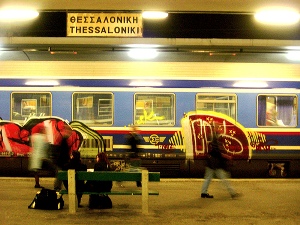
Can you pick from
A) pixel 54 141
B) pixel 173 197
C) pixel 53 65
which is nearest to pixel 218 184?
pixel 173 197

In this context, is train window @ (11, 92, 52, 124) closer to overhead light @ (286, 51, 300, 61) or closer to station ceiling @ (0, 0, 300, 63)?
station ceiling @ (0, 0, 300, 63)

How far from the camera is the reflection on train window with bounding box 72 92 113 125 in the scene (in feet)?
41.1

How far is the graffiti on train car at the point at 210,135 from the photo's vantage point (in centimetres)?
1250

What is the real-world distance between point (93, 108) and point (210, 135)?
308 cm

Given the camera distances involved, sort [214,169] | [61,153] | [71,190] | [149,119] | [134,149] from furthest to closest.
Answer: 1. [149,119]
2. [134,149]
3. [61,153]
4. [214,169]
5. [71,190]

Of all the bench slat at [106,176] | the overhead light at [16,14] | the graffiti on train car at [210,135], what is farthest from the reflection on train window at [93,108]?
the bench slat at [106,176]

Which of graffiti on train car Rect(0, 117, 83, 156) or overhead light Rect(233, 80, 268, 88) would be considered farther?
overhead light Rect(233, 80, 268, 88)

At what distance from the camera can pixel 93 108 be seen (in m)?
12.5

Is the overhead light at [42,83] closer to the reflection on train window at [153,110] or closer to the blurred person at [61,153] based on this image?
the blurred person at [61,153]

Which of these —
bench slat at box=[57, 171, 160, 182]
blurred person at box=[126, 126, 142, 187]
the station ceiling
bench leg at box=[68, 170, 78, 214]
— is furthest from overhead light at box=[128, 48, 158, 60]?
bench leg at box=[68, 170, 78, 214]

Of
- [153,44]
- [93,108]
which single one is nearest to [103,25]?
[153,44]

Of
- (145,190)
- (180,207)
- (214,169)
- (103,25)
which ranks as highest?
(103,25)

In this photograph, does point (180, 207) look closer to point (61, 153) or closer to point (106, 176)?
point (106, 176)

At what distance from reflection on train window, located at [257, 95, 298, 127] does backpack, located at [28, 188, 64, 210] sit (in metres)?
6.14
